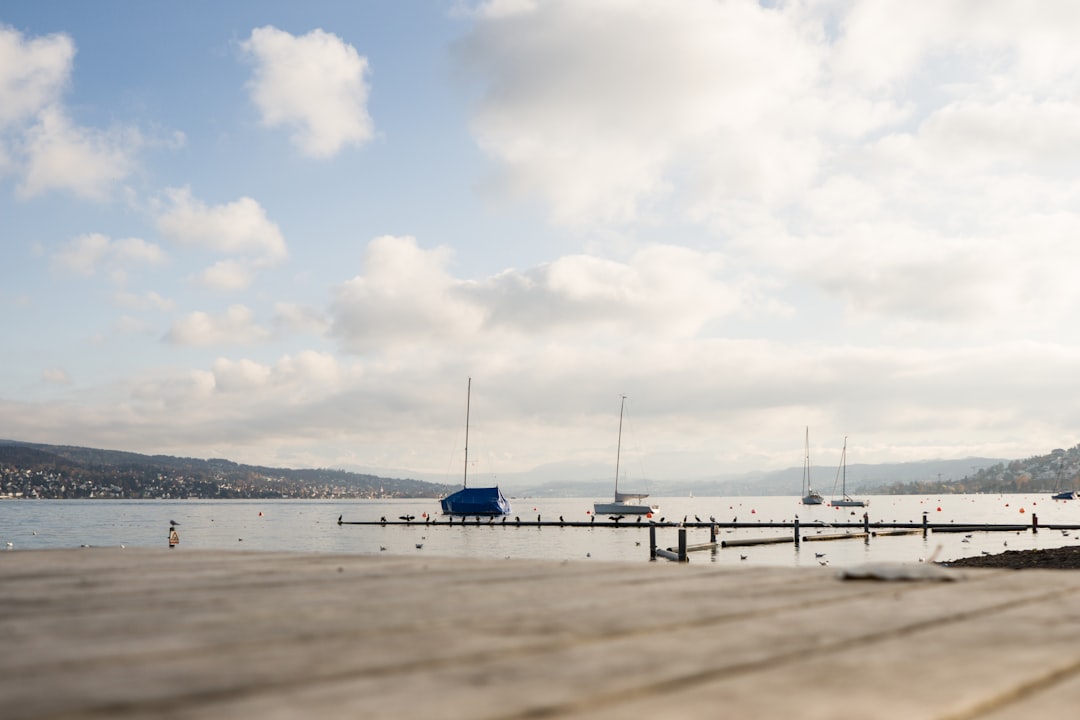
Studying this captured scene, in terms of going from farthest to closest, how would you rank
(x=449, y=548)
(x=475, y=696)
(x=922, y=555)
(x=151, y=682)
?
(x=449, y=548) → (x=922, y=555) → (x=151, y=682) → (x=475, y=696)

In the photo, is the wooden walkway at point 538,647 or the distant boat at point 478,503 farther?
the distant boat at point 478,503

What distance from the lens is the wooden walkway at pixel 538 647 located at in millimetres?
1944

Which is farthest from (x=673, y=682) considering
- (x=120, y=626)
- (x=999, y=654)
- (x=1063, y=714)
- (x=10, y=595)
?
(x=10, y=595)

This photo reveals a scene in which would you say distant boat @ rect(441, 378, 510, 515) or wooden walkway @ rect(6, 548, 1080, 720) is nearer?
wooden walkway @ rect(6, 548, 1080, 720)

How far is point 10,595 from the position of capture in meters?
4.04

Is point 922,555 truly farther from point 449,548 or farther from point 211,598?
point 211,598

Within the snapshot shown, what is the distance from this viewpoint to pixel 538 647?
8.41 feet

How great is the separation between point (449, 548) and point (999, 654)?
64.3m

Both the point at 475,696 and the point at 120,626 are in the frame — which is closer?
the point at 475,696

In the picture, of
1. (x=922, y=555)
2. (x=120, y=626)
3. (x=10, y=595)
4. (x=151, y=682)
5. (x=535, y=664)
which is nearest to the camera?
(x=151, y=682)

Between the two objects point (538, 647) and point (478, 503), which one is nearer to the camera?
point (538, 647)

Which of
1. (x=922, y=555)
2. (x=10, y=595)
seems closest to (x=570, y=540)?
(x=922, y=555)

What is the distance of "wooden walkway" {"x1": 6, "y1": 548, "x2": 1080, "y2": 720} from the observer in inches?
76.5

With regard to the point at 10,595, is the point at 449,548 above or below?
below
